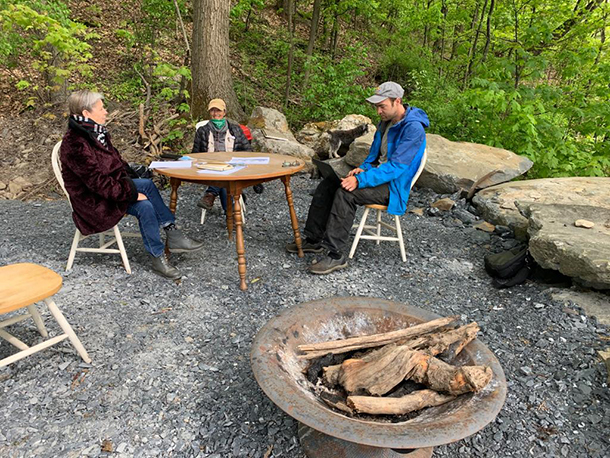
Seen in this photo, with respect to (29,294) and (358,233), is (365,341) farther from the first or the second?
(358,233)

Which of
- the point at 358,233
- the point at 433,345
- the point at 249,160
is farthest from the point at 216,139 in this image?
the point at 433,345

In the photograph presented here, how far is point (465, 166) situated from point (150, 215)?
4185 mm

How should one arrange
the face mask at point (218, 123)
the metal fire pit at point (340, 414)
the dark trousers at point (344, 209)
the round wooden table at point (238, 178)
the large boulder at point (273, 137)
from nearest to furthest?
the metal fire pit at point (340, 414), the round wooden table at point (238, 178), the dark trousers at point (344, 209), the face mask at point (218, 123), the large boulder at point (273, 137)

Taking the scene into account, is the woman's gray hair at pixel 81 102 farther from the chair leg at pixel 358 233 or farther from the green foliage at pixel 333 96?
the green foliage at pixel 333 96

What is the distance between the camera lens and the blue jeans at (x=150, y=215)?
324 centimetres

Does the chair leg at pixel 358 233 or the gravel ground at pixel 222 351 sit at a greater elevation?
the chair leg at pixel 358 233

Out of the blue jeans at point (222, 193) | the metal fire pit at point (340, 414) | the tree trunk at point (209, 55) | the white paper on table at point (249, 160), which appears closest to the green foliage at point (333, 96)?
the tree trunk at point (209, 55)

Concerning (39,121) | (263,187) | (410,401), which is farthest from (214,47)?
(410,401)

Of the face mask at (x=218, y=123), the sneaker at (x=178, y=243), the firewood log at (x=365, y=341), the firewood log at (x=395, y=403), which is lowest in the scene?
the sneaker at (x=178, y=243)

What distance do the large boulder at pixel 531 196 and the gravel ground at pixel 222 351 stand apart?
37cm

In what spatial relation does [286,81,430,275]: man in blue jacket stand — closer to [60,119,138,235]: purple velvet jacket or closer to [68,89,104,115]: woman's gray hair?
[60,119,138,235]: purple velvet jacket

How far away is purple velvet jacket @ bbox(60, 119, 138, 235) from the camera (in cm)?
290

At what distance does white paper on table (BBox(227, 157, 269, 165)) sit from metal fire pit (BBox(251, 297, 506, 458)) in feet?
6.40

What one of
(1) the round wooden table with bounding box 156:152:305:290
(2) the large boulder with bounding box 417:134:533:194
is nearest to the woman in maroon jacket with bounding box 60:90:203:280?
(1) the round wooden table with bounding box 156:152:305:290
